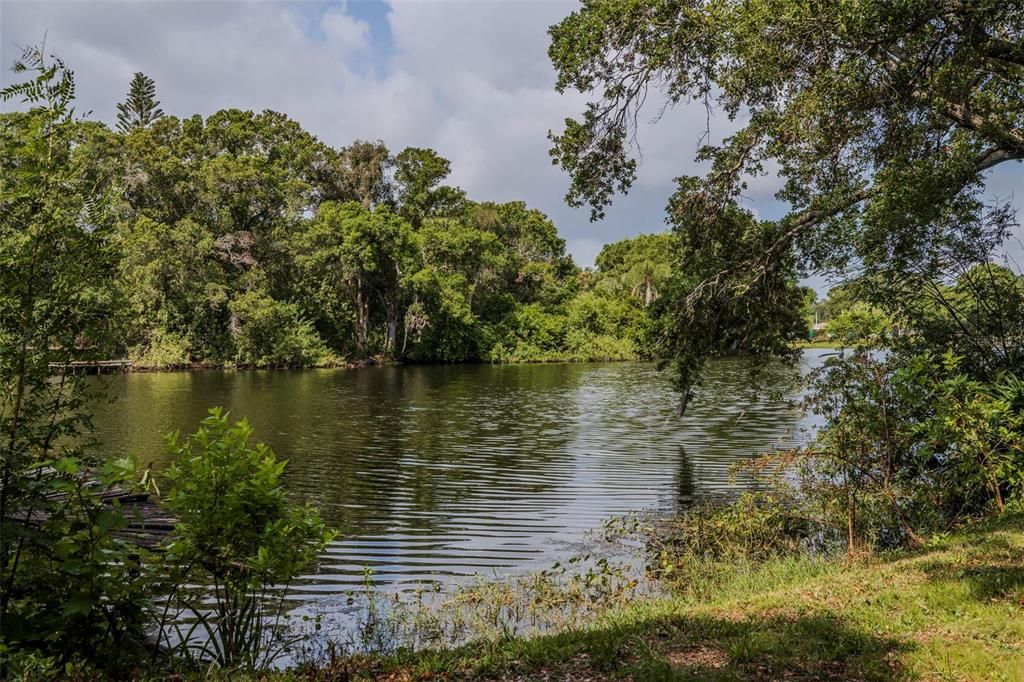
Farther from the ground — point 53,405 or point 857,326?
point 857,326

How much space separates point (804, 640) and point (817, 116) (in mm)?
6911

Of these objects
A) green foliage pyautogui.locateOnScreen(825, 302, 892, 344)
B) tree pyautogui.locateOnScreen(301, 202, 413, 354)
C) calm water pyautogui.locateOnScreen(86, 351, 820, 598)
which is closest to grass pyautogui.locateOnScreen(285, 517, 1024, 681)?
green foliage pyautogui.locateOnScreen(825, 302, 892, 344)

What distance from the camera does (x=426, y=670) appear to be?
4.41 meters

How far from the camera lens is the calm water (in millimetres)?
9906

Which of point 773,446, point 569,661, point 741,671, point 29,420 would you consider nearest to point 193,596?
point 29,420

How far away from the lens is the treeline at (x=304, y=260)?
4469 centimetres

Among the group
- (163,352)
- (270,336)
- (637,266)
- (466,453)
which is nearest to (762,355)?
(466,453)

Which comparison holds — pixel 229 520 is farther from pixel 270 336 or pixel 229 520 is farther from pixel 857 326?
pixel 270 336

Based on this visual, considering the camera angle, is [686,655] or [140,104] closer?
[686,655]

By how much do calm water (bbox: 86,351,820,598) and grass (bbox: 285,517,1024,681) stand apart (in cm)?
317

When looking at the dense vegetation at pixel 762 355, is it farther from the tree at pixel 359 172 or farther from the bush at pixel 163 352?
the tree at pixel 359 172

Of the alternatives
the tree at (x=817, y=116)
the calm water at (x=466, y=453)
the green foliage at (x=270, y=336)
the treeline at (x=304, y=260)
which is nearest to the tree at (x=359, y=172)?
the treeline at (x=304, y=260)

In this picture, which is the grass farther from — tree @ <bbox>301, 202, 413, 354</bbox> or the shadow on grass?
tree @ <bbox>301, 202, 413, 354</bbox>

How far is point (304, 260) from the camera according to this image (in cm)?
4688
